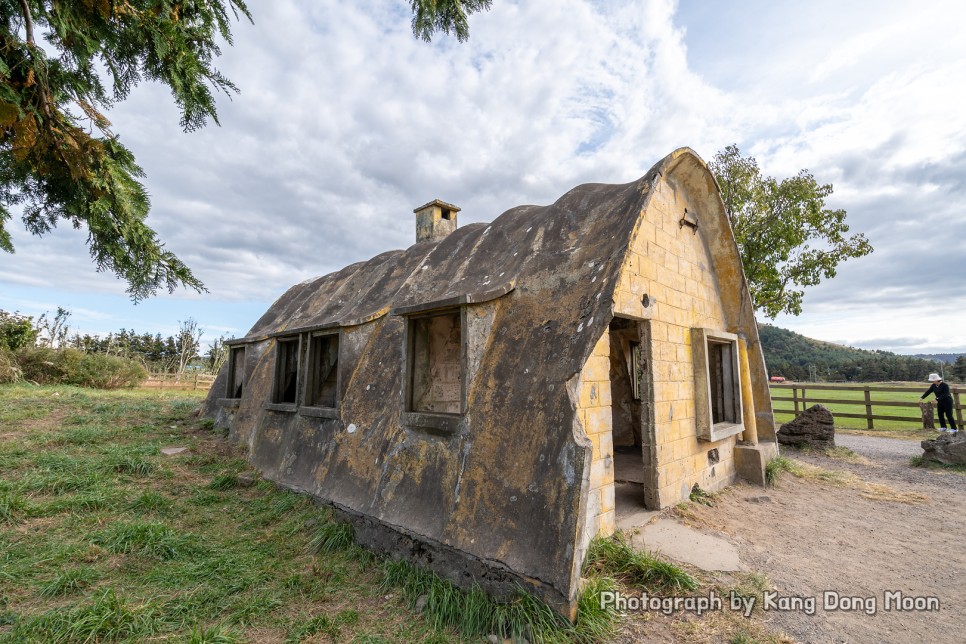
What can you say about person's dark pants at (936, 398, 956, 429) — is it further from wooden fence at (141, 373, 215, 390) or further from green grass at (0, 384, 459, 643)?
wooden fence at (141, 373, 215, 390)

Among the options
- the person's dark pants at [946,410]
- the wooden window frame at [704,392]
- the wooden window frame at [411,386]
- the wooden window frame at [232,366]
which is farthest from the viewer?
the person's dark pants at [946,410]

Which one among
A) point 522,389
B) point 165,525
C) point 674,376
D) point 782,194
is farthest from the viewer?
point 782,194

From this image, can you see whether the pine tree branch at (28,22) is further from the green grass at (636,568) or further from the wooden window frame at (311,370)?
the green grass at (636,568)

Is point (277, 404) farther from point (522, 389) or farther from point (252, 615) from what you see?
point (522, 389)

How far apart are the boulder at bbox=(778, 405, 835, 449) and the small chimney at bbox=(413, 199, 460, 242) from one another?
9.31 metres

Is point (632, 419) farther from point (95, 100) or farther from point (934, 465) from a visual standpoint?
point (95, 100)

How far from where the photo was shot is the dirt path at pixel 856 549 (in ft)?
10.8

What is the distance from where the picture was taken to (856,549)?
461cm

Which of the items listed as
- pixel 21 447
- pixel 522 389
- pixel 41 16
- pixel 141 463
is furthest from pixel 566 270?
pixel 21 447

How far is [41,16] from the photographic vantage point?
365 centimetres

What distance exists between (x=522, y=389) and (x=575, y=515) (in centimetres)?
122

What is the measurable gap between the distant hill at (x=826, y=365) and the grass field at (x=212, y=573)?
143ft

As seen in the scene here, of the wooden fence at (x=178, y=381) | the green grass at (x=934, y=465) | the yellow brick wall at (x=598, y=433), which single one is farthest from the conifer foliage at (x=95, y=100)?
the wooden fence at (x=178, y=381)

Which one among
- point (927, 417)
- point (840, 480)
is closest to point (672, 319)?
point (840, 480)
